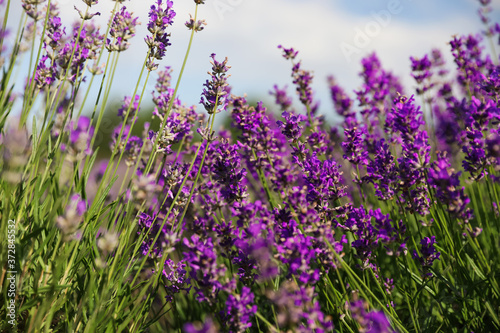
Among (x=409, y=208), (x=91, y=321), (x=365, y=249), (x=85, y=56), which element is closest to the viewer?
(x=91, y=321)

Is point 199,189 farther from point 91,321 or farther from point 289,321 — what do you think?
point 289,321

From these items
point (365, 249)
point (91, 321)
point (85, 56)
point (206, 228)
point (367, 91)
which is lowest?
point (91, 321)

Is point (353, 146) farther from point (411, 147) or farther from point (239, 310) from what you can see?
point (239, 310)

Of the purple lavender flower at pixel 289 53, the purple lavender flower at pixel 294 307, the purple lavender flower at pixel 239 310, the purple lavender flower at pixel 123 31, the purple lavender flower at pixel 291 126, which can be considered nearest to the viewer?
the purple lavender flower at pixel 294 307

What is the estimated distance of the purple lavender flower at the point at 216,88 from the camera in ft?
6.52

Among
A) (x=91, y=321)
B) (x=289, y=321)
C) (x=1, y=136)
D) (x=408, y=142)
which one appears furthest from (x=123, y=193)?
(x=408, y=142)

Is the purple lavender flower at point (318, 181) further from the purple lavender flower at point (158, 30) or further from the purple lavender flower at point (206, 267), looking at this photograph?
the purple lavender flower at point (158, 30)

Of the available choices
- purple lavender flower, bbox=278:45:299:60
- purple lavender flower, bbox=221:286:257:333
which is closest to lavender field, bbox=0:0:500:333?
purple lavender flower, bbox=221:286:257:333

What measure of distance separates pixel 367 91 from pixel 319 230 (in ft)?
8.43

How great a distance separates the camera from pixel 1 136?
6.80 feet

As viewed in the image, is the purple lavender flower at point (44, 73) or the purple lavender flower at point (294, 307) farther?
the purple lavender flower at point (44, 73)

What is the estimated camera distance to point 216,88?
1999mm

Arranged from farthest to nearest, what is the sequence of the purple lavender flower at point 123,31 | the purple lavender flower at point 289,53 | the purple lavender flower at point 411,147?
the purple lavender flower at point 289,53, the purple lavender flower at point 123,31, the purple lavender flower at point 411,147

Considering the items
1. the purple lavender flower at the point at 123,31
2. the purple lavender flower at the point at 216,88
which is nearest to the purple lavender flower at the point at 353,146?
the purple lavender flower at the point at 216,88
